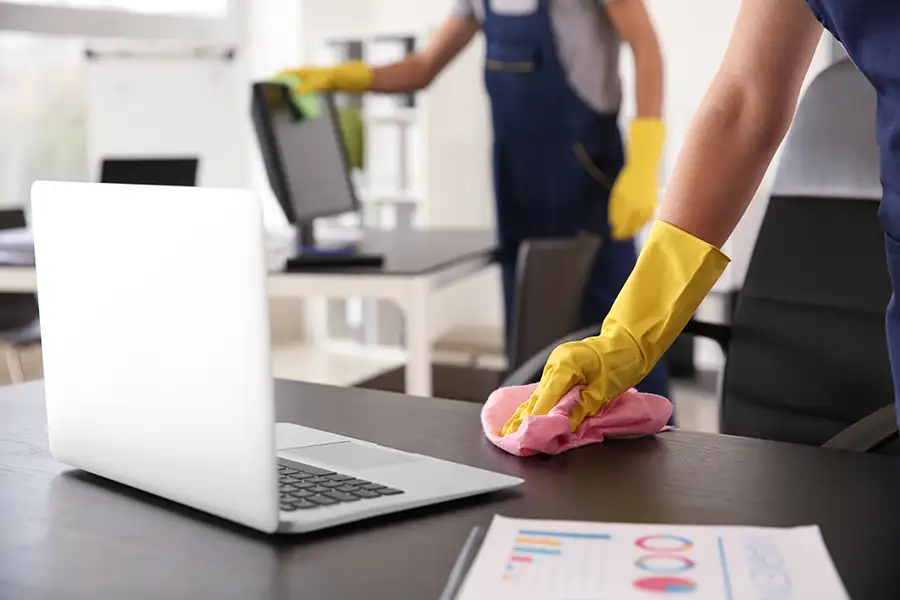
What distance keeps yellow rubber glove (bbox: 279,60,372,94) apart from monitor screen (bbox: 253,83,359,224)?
37 mm

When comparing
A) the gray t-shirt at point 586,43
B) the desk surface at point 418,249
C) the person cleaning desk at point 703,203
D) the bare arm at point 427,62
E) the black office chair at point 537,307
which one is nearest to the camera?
the person cleaning desk at point 703,203

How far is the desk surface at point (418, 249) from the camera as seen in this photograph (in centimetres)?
262

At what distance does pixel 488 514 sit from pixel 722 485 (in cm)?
A: 20

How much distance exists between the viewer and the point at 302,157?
9.43ft

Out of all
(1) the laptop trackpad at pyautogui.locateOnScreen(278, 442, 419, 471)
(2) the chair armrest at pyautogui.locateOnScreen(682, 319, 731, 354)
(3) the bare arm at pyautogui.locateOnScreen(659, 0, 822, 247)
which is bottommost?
(2) the chair armrest at pyautogui.locateOnScreen(682, 319, 731, 354)

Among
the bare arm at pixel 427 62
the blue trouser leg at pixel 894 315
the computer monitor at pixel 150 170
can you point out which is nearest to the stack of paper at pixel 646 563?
the blue trouser leg at pixel 894 315

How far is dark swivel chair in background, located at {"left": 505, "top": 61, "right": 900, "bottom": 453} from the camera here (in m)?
1.60

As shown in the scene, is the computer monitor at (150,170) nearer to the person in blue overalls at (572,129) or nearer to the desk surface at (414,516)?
the person in blue overalls at (572,129)

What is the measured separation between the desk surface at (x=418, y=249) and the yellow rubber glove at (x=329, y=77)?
38 cm

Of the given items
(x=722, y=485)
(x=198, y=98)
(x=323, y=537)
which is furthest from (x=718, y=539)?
(x=198, y=98)

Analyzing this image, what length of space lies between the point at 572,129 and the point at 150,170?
43.4 inches

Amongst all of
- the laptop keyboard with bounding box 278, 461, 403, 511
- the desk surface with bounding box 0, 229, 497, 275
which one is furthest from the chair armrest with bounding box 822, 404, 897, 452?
the desk surface with bounding box 0, 229, 497, 275

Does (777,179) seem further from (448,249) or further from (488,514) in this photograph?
(448,249)

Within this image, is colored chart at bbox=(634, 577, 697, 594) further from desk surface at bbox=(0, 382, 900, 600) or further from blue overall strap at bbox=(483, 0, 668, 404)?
blue overall strap at bbox=(483, 0, 668, 404)
